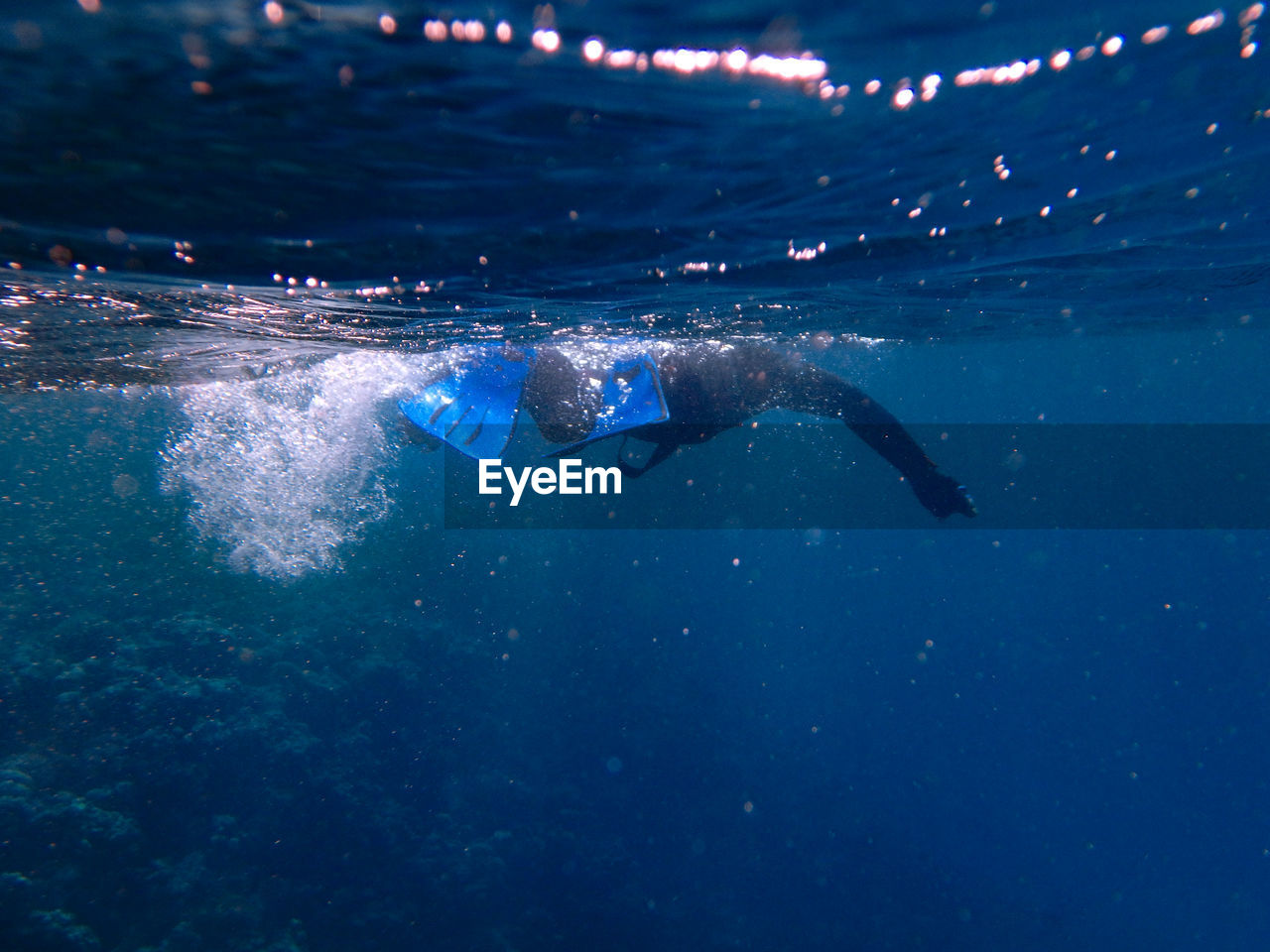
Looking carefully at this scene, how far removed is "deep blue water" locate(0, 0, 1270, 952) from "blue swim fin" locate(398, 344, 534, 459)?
920 millimetres

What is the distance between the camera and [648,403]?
24.8 ft

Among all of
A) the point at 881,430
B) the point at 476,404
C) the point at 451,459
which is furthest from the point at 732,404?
the point at 451,459

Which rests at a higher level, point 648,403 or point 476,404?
point 476,404

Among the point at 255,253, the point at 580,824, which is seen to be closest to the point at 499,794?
the point at 580,824

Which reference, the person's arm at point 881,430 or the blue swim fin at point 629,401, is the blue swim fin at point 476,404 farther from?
the person's arm at point 881,430

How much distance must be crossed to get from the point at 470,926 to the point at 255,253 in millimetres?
11066

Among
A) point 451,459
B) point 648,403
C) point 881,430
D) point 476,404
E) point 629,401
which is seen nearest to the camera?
point 881,430

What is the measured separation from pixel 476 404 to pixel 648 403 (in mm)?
2799

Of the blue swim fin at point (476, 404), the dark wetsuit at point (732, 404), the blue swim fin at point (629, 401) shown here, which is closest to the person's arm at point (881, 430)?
the dark wetsuit at point (732, 404)

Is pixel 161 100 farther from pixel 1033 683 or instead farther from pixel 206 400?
pixel 1033 683

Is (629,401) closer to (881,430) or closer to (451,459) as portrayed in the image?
(881,430)

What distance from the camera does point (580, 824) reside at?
13.1 metres

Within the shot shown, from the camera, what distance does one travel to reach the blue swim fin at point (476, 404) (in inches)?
325

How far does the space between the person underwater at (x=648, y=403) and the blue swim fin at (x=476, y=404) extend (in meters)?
0.02
